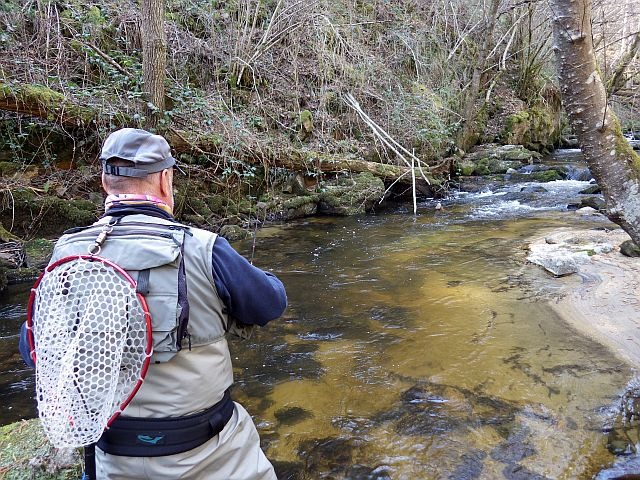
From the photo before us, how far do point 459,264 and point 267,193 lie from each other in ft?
15.8

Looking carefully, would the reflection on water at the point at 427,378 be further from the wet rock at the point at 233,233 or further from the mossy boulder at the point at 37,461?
the wet rock at the point at 233,233

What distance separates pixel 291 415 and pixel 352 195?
7.83 meters

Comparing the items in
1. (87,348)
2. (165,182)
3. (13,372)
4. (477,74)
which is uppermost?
(477,74)

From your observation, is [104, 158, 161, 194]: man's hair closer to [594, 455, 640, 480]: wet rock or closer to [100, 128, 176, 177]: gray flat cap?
[100, 128, 176, 177]: gray flat cap

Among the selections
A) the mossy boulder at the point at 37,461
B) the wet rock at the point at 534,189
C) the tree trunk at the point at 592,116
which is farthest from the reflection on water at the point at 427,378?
the wet rock at the point at 534,189

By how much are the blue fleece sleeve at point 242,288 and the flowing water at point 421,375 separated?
1677 mm

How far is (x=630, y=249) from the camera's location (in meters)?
6.06

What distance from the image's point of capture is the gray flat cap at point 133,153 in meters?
1.48

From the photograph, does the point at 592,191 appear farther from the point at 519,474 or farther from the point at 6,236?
the point at 6,236

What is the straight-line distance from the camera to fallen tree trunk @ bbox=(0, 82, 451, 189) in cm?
635

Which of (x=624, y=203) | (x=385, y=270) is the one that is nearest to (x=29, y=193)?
(x=385, y=270)

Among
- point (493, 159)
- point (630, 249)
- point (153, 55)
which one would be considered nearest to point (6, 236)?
point (153, 55)

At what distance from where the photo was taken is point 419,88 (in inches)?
548

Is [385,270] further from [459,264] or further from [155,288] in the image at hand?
[155,288]
